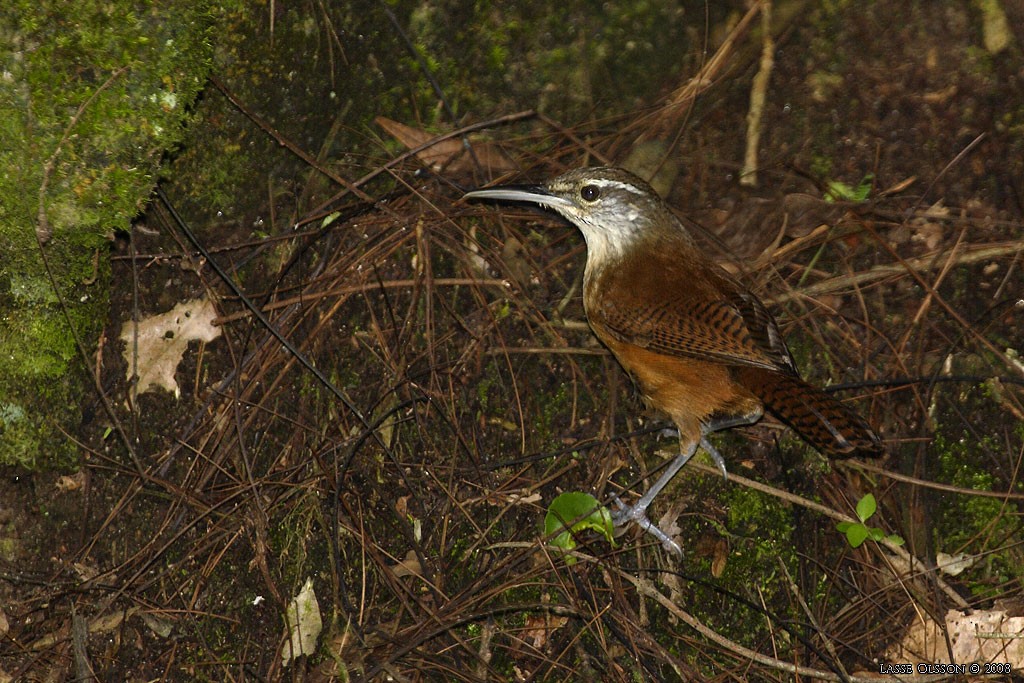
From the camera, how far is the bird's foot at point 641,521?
13.6 ft

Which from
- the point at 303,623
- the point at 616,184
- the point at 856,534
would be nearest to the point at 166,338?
the point at 303,623

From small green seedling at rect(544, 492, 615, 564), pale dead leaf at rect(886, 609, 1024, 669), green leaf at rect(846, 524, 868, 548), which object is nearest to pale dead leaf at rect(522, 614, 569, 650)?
small green seedling at rect(544, 492, 615, 564)

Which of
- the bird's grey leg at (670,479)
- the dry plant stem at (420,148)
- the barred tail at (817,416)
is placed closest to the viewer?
the barred tail at (817,416)

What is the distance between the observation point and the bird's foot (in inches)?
163

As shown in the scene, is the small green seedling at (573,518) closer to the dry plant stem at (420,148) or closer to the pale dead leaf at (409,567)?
the pale dead leaf at (409,567)

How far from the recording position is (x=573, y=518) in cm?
401

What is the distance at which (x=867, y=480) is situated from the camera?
4.26 meters

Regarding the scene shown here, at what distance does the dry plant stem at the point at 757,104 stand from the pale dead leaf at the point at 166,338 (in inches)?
114

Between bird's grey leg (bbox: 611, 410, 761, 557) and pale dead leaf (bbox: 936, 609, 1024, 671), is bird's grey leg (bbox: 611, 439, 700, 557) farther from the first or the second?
pale dead leaf (bbox: 936, 609, 1024, 671)

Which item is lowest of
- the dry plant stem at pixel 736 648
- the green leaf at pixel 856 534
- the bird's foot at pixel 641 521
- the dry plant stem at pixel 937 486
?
the dry plant stem at pixel 736 648

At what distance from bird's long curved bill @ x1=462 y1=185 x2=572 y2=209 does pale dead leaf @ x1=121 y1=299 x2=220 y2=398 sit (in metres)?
1.40

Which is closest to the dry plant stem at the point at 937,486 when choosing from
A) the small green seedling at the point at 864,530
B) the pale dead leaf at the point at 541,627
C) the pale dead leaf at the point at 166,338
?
the small green seedling at the point at 864,530

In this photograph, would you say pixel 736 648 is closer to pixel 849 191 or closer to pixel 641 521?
pixel 641 521

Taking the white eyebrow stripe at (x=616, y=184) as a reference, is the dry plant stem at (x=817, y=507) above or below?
below
